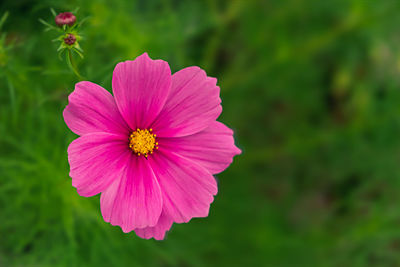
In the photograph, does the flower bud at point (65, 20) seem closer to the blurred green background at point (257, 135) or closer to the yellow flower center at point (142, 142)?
the yellow flower center at point (142, 142)

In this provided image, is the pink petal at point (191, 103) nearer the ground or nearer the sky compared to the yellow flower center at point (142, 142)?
nearer the sky

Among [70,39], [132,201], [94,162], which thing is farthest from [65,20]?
[132,201]

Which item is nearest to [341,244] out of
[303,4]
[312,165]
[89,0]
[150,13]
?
[312,165]

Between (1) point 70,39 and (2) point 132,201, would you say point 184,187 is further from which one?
(1) point 70,39

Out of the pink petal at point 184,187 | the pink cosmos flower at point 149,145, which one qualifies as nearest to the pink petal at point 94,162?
the pink cosmos flower at point 149,145

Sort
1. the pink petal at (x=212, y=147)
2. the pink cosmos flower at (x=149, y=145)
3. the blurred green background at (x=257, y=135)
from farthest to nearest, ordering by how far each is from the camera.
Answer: the blurred green background at (x=257, y=135) → the pink petal at (x=212, y=147) → the pink cosmos flower at (x=149, y=145)
